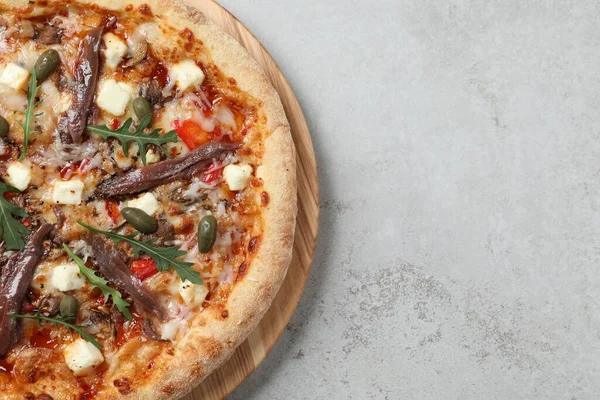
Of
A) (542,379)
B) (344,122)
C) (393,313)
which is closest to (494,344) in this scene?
(542,379)

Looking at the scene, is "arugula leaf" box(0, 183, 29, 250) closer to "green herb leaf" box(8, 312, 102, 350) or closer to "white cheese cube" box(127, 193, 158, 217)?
"green herb leaf" box(8, 312, 102, 350)

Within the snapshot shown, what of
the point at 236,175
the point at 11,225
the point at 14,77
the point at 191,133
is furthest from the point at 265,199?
the point at 14,77

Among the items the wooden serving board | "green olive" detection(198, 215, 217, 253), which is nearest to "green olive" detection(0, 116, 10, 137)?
"green olive" detection(198, 215, 217, 253)

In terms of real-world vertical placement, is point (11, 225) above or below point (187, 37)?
below

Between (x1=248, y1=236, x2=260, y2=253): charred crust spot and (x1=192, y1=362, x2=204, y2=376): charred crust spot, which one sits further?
(x1=248, y1=236, x2=260, y2=253): charred crust spot

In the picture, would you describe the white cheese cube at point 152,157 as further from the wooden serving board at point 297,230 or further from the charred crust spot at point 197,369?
the charred crust spot at point 197,369

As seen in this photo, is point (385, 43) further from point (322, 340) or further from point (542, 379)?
point (542, 379)

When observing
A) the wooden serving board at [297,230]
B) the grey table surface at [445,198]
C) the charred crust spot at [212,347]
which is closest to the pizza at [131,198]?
the charred crust spot at [212,347]

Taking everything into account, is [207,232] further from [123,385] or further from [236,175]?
[123,385]
